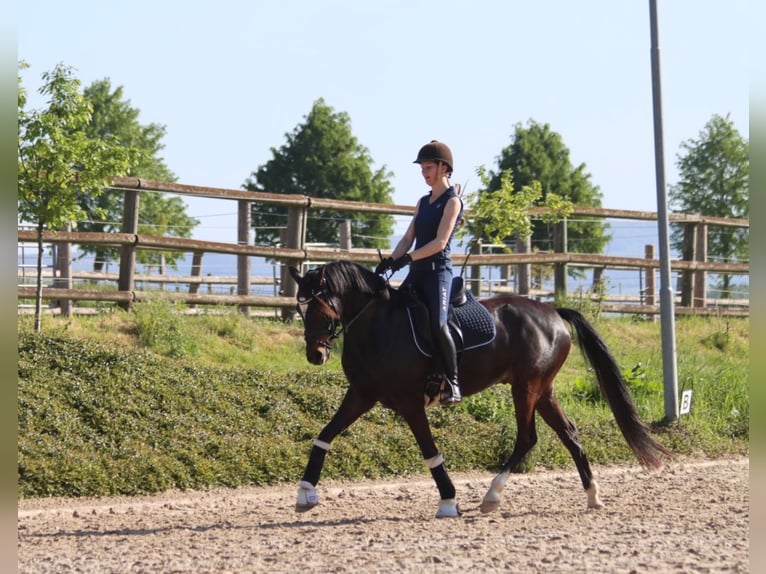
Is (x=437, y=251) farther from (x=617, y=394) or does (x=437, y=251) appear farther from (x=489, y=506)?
(x=617, y=394)

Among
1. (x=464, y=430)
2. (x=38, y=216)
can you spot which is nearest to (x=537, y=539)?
(x=464, y=430)

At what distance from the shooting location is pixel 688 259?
23.3 metres

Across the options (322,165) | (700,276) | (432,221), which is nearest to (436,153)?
(432,221)

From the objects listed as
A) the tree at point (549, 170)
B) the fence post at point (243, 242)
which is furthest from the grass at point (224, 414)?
the tree at point (549, 170)

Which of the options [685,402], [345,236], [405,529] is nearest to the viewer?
[405,529]

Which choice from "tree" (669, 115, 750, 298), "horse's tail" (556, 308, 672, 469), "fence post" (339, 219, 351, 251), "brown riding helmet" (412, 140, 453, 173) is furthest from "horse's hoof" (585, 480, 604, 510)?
"tree" (669, 115, 750, 298)

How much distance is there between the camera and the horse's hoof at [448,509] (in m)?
8.89

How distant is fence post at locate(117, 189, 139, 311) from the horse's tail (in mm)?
7604

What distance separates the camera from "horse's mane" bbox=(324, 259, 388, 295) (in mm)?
8719

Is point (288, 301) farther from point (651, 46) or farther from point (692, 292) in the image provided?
point (692, 292)

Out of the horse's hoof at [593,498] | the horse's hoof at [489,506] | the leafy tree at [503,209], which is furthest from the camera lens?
the leafy tree at [503,209]

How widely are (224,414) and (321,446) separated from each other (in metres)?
3.55

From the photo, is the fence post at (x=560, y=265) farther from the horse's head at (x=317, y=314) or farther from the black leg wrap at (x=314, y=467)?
the horse's head at (x=317, y=314)

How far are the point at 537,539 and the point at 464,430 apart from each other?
5.20m
